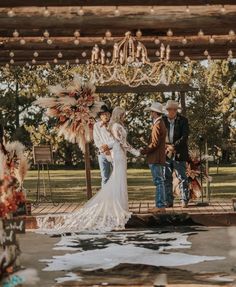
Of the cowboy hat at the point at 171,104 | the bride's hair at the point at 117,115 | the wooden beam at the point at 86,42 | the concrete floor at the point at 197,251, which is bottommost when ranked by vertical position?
the concrete floor at the point at 197,251

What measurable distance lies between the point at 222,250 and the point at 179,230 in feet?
6.75

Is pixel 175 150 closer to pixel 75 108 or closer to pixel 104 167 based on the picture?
pixel 104 167

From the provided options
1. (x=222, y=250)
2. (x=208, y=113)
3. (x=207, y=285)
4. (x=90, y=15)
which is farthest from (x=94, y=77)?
(x=208, y=113)

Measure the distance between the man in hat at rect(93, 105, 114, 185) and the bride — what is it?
15cm

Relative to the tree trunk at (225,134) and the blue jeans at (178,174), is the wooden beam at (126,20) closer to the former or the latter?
the blue jeans at (178,174)

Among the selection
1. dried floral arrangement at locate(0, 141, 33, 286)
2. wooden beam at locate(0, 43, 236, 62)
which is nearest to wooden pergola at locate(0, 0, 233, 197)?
wooden beam at locate(0, 43, 236, 62)

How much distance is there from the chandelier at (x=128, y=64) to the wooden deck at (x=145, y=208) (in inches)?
86.8

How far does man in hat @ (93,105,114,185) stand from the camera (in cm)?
1133

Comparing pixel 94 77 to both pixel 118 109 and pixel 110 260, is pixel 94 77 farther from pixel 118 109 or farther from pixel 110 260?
pixel 110 260

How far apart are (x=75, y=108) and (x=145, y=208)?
7.13 ft

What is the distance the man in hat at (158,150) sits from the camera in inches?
435

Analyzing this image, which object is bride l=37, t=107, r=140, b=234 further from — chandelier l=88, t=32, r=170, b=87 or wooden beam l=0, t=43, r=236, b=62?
wooden beam l=0, t=43, r=236, b=62
